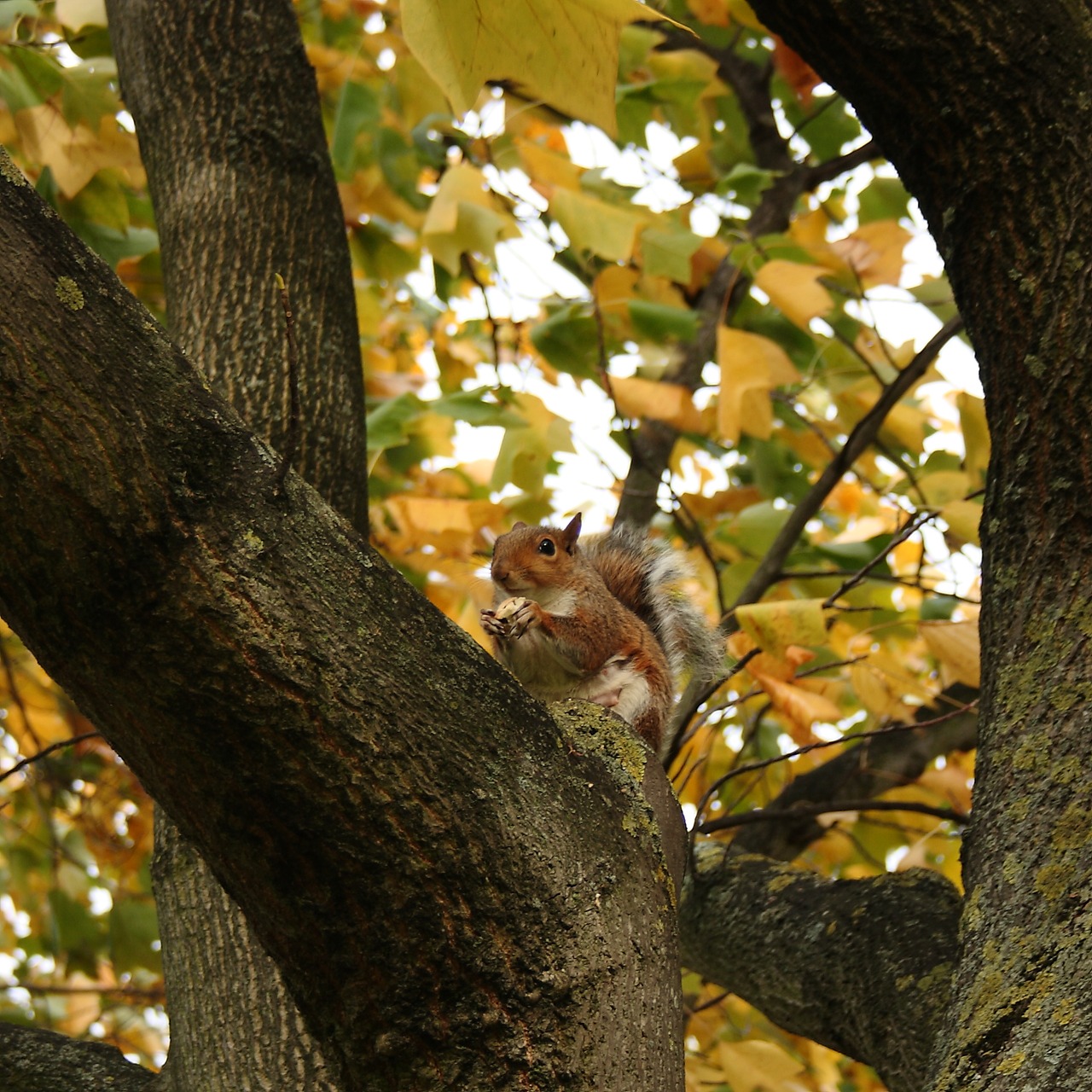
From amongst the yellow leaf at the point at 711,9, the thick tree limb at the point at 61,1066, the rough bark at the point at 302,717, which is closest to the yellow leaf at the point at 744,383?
the yellow leaf at the point at 711,9

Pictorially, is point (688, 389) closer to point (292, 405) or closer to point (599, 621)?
point (599, 621)

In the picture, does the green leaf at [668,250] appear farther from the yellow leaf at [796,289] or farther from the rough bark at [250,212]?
the rough bark at [250,212]

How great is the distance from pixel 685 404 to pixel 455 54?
5.88 ft

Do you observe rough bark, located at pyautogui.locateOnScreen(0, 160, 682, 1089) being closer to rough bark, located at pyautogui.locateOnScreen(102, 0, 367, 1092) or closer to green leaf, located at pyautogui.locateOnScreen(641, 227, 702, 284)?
rough bark, located at pyautogui.locateOnScreen(102, 0, 367, 1092)

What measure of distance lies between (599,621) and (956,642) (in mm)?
755

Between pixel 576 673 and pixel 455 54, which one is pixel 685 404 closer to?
pixel 576 673

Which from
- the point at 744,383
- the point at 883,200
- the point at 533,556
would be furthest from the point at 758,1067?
the point at 883,200

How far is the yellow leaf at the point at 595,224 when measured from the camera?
2.71 m

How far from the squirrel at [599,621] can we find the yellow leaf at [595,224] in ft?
2.29

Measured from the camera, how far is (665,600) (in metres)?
3.11

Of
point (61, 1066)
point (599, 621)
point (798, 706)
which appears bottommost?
point (61, 1066)

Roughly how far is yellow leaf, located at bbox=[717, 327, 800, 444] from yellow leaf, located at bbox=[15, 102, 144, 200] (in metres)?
1.41

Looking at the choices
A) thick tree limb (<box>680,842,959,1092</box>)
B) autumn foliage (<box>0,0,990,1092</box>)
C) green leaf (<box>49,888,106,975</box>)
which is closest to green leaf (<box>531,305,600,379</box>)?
autumn foliage (<box>0,0,990,1092</box>)

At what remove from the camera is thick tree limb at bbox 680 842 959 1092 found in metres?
1.84
